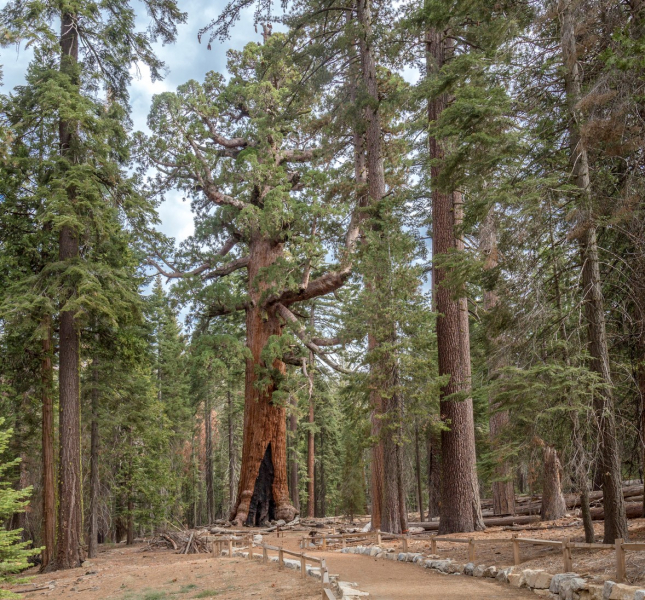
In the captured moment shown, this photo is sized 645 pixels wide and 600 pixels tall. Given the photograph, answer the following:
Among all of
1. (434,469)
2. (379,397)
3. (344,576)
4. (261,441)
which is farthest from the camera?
(261,441)

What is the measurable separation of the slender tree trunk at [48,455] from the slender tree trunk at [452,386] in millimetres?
9574

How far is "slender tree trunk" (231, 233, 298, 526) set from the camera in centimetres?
1955

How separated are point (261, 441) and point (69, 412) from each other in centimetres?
747

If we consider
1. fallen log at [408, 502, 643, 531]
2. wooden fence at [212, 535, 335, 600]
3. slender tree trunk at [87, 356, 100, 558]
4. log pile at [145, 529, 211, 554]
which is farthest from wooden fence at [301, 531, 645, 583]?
slender tree trunk at [87, 356, 100, 558]

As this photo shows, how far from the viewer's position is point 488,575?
7.94 meters

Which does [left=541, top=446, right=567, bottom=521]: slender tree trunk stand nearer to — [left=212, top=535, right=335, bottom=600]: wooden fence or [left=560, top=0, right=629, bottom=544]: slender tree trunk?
[left=560, top=0, right=629, bottom=544]: slender tree trunk

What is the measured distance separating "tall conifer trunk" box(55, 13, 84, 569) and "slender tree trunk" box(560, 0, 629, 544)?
11722 millimetres

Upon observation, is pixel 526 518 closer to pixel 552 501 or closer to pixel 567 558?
pixel 552 501

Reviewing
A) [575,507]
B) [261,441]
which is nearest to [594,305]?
[575,507]

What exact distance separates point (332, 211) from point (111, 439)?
15990 mm

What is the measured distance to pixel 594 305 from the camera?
7695 millimetres

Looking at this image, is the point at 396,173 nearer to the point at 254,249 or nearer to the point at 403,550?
the point at 254,249

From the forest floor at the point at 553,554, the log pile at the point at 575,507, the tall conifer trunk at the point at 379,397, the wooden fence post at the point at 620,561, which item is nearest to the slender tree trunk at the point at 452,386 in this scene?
the forest floor at the point at 553,554

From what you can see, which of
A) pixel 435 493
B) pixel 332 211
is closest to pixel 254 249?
pixel 332 211
